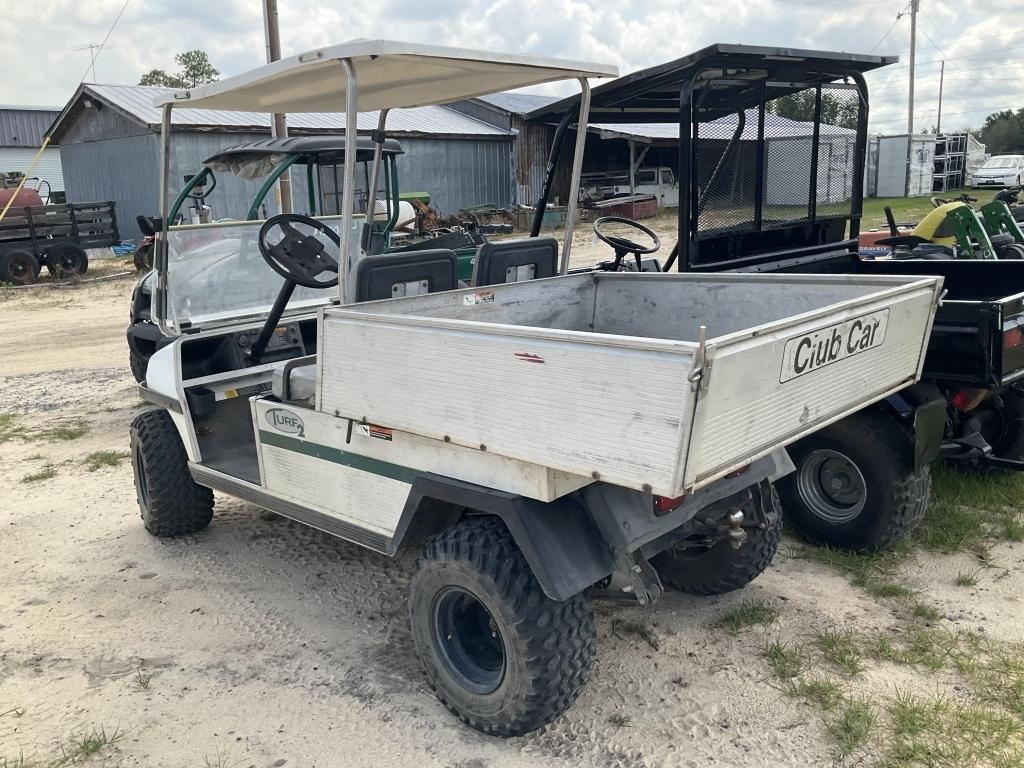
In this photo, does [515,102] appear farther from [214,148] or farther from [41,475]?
[41,475]

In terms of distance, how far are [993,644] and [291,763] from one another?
2446 millimetres

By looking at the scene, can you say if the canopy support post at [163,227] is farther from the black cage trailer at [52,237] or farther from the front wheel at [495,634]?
the black cage trailer at [52,237]

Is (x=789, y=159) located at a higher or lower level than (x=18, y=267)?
higher

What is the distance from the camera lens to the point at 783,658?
3.05m

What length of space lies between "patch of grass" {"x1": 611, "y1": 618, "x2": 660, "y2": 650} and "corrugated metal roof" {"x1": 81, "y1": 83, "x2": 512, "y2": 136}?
525 inches

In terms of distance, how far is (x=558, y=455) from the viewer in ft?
7.47

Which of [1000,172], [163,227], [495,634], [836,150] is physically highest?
[1000,172]

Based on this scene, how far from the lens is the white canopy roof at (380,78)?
2.94 m

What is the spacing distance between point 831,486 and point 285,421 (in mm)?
2410

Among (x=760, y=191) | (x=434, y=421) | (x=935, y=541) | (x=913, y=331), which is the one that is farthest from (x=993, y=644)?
(x=760, y=191)

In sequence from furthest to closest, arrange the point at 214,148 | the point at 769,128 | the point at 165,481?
the point at 214,148
the point at 769,128
the point at 165,481

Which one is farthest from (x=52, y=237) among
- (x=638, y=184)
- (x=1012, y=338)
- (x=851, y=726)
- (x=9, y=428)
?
(x=638, y=184)

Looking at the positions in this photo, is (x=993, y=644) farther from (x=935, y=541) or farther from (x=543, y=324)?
(x=543, y=324)

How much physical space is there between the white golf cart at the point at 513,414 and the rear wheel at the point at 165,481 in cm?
1
